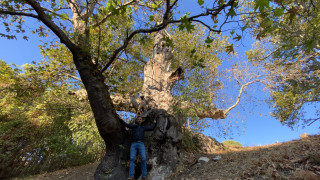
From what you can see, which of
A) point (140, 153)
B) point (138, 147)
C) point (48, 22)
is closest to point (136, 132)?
point (138, 147)

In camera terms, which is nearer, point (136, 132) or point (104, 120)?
point (104, 120)

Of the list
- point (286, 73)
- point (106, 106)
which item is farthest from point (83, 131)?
point (286, 73)

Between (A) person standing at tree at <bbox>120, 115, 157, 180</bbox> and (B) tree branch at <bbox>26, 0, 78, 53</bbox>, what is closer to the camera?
(B) tree branch at <bbox>26, 0, 78, 53</bbox>

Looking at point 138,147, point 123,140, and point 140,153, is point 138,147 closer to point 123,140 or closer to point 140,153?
point 140,153

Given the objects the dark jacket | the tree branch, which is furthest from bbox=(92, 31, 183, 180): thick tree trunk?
the tree branch

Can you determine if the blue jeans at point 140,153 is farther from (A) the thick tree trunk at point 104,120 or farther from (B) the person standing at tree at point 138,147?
(A) the thick tree trunk at point 104,120

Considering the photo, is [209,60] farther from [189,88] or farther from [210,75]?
[189,88]

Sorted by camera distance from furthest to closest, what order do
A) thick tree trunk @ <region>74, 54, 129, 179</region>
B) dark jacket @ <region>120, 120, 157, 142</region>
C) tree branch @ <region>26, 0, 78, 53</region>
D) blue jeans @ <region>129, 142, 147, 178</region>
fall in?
1. dark jacket @ <region>120, 120, 157, 142</region>
2. blue jeans @ <region>129, 142, 147, 178</region>
3. thick tree trunk @ <region>74, 54, 129, 179</region>
4. tree branch @ <region>26, 0, 78, 53</region>

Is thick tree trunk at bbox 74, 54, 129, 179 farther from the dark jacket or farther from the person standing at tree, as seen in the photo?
the person standing at tree

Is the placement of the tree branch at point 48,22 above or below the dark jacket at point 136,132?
above

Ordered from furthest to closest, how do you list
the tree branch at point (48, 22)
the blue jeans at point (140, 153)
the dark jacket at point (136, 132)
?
the dark jacket at point (136, 132) < the blue jeans at point (140, 153) < the tree branch at point (48, 22)

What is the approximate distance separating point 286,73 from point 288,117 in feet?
10.9

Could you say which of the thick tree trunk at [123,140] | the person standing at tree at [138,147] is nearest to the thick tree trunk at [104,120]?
the thick tree trunk at [123,140]

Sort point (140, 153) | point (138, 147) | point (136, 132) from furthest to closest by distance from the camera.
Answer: point (136, 132), point (138, 147), point (140, 153)
